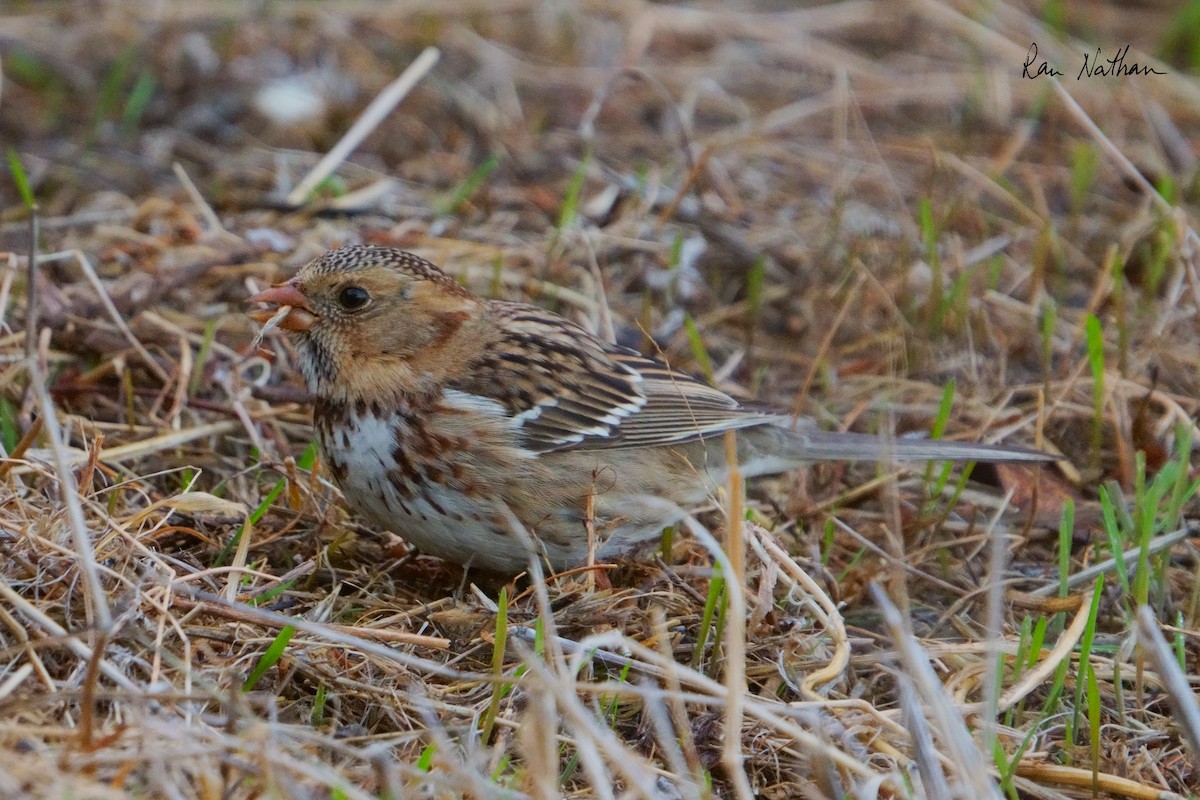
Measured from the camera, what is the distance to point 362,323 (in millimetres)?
3314

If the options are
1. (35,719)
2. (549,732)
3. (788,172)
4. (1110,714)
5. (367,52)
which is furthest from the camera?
(367,52)

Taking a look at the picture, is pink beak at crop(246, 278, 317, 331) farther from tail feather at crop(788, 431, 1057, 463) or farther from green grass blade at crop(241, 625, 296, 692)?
tail feather at crop(788, 431, 1057, 463)

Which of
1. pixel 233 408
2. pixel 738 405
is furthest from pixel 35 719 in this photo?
pixel 738 405

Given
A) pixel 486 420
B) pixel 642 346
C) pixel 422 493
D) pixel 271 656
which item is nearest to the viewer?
pixel 271 656

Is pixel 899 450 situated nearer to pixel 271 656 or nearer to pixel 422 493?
pixel 422 493

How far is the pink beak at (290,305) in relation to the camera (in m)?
3.28

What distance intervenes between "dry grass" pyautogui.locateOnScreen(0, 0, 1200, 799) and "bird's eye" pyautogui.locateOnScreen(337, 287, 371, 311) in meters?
0.43

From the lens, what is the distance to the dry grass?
7.93 feet

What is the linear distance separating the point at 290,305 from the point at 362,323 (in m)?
0.17

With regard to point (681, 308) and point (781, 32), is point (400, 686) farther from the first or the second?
point (781, 32)

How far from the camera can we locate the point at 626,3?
6.62m

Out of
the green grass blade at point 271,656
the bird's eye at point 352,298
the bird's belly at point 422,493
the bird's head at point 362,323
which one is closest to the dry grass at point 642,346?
the green grass blade at point 271,656

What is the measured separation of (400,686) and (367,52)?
4.02 meters
